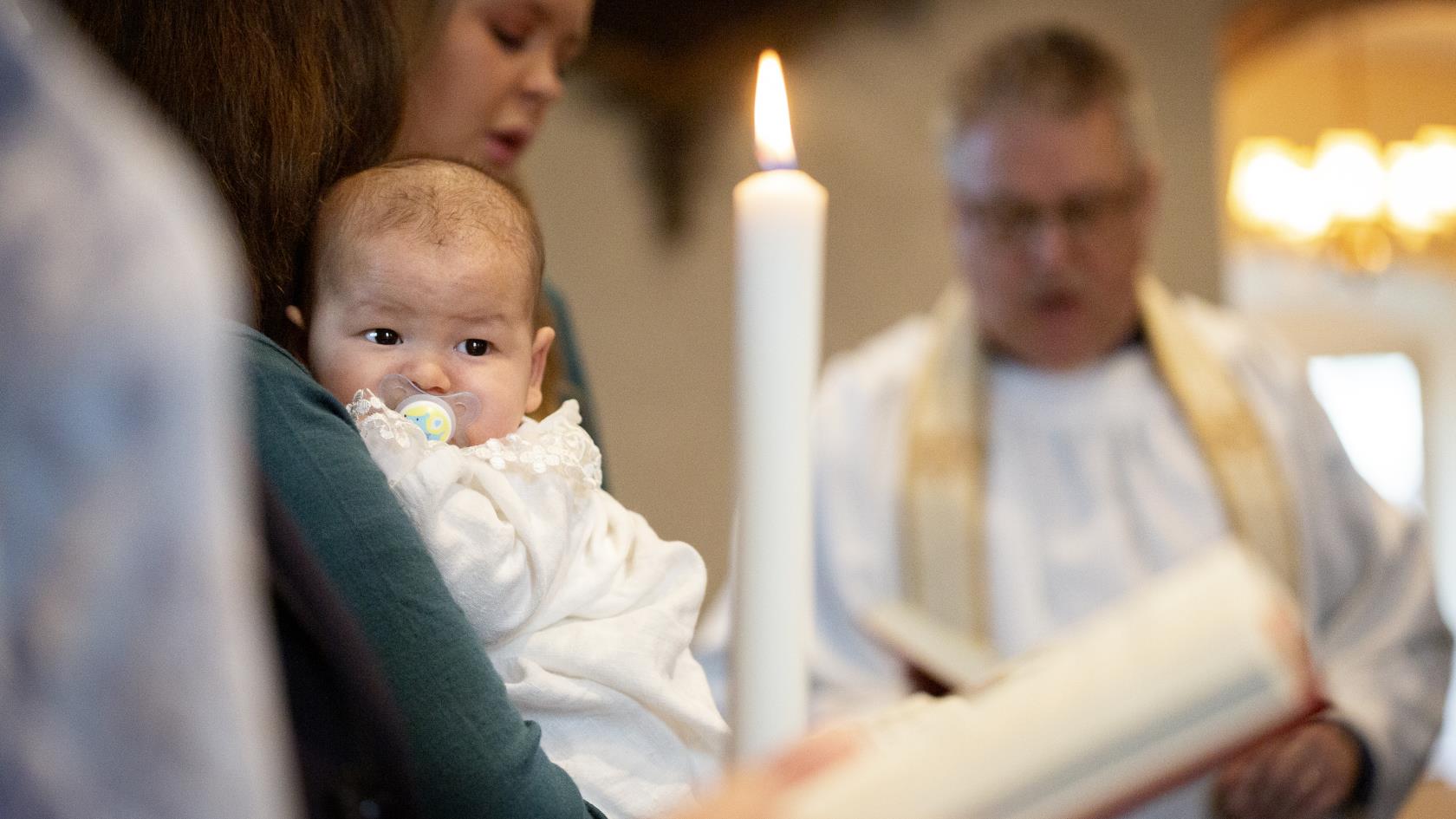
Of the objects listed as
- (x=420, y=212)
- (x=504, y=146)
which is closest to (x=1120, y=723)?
(x=420, y=212)

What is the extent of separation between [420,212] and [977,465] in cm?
224

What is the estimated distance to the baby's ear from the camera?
2.84ft

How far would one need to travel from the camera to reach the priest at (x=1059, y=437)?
2674mm

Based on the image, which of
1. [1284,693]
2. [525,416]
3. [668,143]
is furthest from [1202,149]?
[1284,693]

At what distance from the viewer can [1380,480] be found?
11.3 meters

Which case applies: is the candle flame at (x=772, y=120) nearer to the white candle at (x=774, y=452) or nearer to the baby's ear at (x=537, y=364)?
the white candle at (x=774, y=452)

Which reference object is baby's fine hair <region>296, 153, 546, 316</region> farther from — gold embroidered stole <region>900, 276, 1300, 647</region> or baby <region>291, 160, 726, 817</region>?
gold embroidered stole <region>900, 276, 1300, 647</region>

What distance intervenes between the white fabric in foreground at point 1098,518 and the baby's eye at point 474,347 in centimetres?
168

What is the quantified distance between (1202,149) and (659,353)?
3.44 m

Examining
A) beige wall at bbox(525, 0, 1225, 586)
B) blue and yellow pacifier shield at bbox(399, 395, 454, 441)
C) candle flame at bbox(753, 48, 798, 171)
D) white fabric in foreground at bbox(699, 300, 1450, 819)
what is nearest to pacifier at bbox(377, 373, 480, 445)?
blue and yellow pacifier shield at bbox(399, 395, 454, 441)

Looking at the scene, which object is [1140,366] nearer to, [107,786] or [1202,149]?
[1202,149]

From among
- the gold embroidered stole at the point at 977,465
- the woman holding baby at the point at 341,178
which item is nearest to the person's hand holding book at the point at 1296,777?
the gold embroidered stole at the point at 977,465

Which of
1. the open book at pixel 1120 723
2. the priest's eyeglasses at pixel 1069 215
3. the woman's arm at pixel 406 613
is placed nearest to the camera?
the open book at pixel 1120 723

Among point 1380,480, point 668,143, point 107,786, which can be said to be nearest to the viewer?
point 107,786
